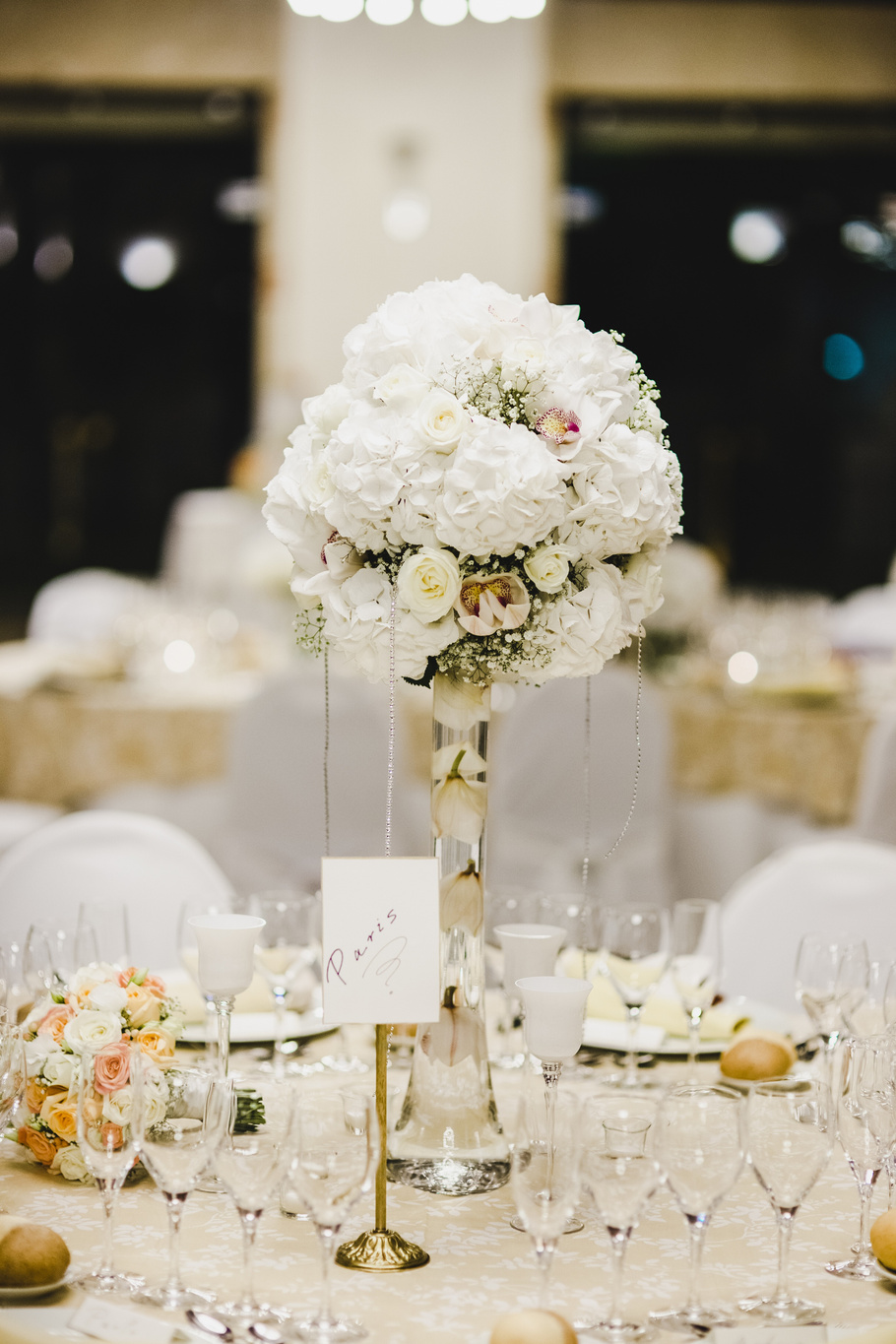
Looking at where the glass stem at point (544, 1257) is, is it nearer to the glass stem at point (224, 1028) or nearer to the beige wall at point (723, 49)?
the glass stem at point (224, 1028)

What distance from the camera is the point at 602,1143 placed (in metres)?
1.22

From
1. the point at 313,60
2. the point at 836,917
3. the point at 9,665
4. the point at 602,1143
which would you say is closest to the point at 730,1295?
the point at 602,1143

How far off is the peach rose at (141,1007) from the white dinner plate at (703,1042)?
578 millimetres

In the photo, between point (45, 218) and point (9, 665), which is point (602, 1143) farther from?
point (45, 218)

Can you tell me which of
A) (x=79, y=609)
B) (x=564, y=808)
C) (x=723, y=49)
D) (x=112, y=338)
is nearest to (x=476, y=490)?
(x=564, y=808)

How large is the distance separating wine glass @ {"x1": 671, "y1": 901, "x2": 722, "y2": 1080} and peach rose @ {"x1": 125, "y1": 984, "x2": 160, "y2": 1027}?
2.22 feet

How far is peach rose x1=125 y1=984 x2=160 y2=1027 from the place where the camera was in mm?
1537

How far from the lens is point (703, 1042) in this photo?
200 centimetres

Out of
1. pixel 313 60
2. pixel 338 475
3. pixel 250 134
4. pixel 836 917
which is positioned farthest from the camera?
pixel 250 134

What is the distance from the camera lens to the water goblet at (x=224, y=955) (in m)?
1.57

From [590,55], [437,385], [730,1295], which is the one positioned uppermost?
[590,55]

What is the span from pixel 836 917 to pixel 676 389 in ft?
23.7

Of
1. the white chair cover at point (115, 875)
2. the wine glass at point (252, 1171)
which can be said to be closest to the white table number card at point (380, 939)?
the wine glass at point (252, 1171)

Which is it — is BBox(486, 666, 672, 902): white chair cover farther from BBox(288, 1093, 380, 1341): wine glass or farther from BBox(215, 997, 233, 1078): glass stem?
BBox(288, 1093, 380, 1341): wine glass
